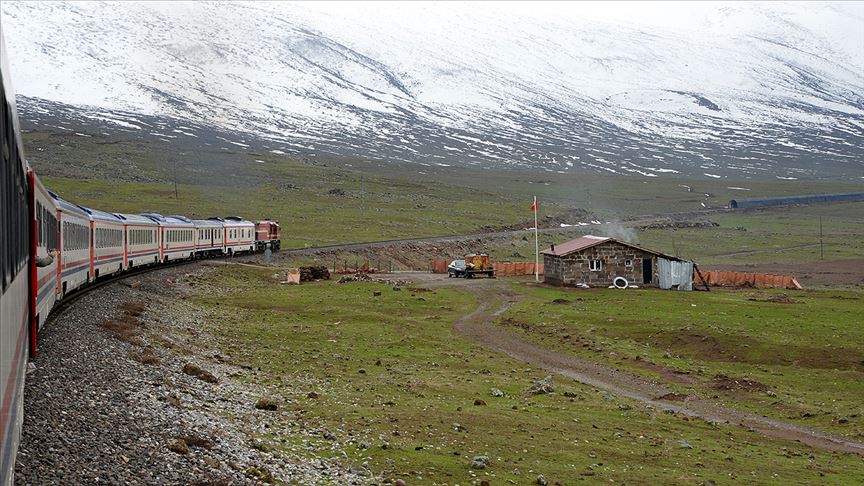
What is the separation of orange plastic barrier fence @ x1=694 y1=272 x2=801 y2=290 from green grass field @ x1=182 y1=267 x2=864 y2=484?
30464 mm

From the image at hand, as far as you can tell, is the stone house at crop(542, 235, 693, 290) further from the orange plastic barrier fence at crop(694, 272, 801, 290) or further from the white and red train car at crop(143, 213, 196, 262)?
the white and red train car at crop(143, 213, 196, 262)

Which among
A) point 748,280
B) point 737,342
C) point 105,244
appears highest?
point 105,244

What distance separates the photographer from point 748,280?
85.6m

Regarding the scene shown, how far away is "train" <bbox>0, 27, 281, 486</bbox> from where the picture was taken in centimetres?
940

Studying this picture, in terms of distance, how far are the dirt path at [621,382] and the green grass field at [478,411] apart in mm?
1433

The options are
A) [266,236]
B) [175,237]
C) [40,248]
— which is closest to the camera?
[40,248]

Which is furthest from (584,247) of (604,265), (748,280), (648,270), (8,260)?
(8,260)

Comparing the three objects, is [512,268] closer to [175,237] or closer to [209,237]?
[209,237]

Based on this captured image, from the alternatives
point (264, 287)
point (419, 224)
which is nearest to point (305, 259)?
point (264, 287)

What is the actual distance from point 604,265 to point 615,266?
3.34 feet

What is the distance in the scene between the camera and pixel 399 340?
Answer: 47.3 meters

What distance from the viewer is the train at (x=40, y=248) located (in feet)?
30.8

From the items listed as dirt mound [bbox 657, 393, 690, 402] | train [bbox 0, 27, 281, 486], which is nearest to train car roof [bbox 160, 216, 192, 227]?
train [bbox 0, 27, 281, 486]

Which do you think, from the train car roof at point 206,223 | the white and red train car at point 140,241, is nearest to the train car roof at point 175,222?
the white and red train car at point 140,241
